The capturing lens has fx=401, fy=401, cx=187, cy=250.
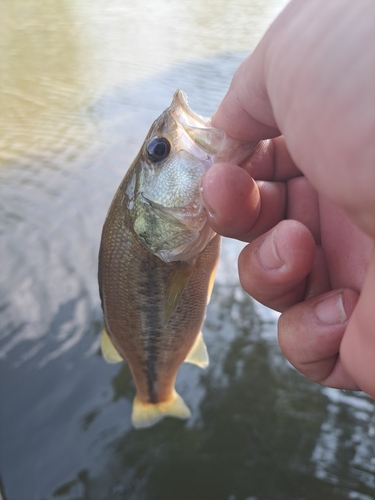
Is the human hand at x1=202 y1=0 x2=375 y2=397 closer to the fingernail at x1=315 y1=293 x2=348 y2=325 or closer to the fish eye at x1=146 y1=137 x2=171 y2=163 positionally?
the fingernail at x1=315 y1=293 x2=348 y2=325

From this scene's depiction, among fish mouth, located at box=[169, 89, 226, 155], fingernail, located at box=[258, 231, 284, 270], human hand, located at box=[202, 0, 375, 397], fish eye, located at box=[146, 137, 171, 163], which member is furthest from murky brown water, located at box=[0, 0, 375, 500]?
fish mouth, located at box=[169, 89, 226, 155]

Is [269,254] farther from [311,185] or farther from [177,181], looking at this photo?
[177,181]

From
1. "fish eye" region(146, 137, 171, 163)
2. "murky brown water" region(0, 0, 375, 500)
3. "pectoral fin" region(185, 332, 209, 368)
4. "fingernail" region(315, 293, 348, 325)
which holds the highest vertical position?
"fish eye" region(146, 137, 171, 163)

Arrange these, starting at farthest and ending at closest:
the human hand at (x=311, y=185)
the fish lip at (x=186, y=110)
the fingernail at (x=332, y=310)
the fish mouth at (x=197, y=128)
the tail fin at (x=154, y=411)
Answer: the tail fin at (x=154, y=411) → the fish lip at (x=186, y=110) → the fish mouth at (x=197, y=128) → the fingernail at (x=332, y=310) → the human hand at (x=311, y=185)

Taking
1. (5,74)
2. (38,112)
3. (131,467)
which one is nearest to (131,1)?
(5,74)

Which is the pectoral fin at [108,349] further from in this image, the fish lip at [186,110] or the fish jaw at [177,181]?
the fish lip at [186,110]

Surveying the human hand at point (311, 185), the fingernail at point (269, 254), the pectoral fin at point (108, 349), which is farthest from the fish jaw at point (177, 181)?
the pectoral fin at point (108, 349)

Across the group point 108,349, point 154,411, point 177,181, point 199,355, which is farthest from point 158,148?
point 154,411
